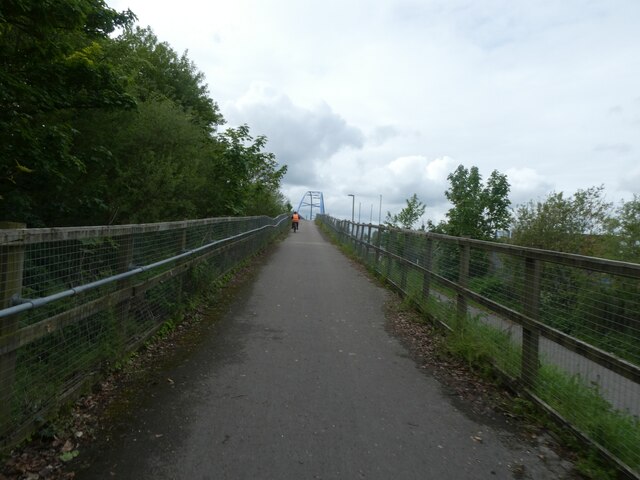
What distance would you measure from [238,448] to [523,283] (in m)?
2.91

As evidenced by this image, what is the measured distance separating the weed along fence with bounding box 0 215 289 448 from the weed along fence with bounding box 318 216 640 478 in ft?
11.8

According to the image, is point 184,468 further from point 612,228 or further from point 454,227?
Answer: point 454,227

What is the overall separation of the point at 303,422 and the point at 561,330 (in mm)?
2267

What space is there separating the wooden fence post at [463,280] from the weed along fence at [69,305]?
11.9ft

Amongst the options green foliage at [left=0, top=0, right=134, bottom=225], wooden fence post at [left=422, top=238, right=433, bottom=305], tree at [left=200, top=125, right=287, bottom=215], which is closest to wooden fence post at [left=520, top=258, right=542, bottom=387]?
wooden fence post at [left=422, top=238, right=433, bottom=305]

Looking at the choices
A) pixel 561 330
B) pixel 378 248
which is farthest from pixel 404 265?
pixel 561 330

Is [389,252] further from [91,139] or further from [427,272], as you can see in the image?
[91,139]

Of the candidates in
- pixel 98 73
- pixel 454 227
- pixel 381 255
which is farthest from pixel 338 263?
pixel 454 227

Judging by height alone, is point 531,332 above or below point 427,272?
below

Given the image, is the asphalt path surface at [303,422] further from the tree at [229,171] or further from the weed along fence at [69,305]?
the tree at [229,171]

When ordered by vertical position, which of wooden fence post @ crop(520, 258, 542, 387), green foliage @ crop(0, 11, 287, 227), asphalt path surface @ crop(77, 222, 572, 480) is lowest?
asphalt path surface @ crop(77, 222, 572, 480)

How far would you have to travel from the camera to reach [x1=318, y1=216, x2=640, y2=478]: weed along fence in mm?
3014

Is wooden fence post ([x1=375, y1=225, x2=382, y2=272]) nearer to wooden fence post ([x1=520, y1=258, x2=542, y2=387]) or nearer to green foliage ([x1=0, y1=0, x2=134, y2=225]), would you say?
green foliage ([x1=0, y1=0, x2=134, y2=225])

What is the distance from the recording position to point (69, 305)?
3617 mm
